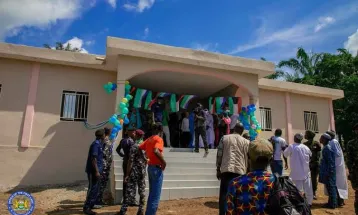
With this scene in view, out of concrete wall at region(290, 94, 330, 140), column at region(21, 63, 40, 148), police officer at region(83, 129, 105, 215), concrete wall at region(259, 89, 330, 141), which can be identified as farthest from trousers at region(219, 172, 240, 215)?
concrete wall at region(290, 94, 330, 140)

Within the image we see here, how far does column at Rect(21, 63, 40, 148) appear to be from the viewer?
9.22m

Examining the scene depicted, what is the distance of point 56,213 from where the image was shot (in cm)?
581

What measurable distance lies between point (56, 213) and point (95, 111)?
15.8ft

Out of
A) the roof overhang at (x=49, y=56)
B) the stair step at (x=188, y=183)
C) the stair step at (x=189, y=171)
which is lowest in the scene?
the stair step at (x=188, y=183)

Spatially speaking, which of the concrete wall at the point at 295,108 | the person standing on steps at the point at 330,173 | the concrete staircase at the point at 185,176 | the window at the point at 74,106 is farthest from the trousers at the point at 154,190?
the concrete wall at the point at 295,108

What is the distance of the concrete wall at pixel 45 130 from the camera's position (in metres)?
9.10

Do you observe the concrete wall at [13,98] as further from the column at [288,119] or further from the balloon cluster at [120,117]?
the column at [288,119]

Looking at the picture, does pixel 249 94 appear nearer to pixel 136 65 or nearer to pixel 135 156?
pixel 136 65

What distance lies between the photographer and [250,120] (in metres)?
10.7

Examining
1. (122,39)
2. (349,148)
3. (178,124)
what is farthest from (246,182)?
(178,124)

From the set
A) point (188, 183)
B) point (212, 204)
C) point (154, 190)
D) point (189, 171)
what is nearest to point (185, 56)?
A: point (189, 171)

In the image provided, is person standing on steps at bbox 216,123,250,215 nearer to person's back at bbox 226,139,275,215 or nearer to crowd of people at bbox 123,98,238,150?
person's back at bbox 226,139,275,215

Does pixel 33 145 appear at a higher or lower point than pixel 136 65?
lower

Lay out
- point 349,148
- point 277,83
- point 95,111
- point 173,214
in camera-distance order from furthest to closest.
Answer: point 277,83
point 95,111
point 173,214
point 349,148
